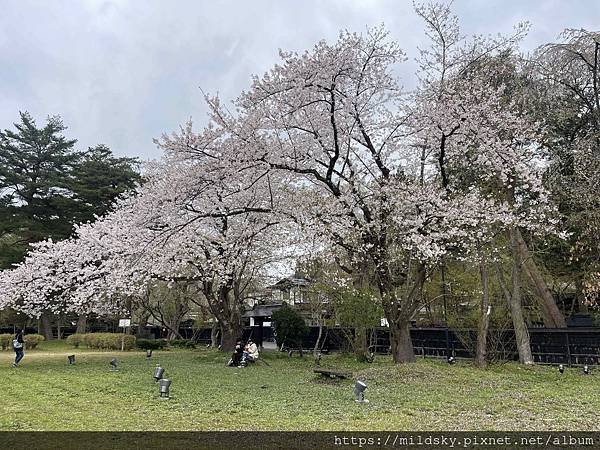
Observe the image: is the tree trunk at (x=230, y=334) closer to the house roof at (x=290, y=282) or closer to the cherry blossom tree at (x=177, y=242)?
the cherry blossom tree at (x=177, y=242)

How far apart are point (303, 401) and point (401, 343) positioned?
4632mm

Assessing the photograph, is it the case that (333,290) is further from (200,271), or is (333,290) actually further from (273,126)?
(273,126)

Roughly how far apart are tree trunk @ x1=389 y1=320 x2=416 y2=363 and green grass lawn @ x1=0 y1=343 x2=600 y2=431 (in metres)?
0.96

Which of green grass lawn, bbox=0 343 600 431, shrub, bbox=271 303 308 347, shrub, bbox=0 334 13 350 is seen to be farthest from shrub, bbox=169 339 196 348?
green grass lawn, bbox=0 343 600 431

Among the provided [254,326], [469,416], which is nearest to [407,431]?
[469,416]

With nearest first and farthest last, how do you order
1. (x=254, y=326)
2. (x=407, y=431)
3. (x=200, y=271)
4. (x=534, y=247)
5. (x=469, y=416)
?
(x=407, y=431), (x=469, y=416), (x=534, y=247), (x=200, y=271), (x=254, y=326)

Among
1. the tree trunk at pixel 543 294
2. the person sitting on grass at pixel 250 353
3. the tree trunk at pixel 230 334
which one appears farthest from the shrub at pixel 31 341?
the tree trunk at pixel 543 294

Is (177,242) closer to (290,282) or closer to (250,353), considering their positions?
(250,353)

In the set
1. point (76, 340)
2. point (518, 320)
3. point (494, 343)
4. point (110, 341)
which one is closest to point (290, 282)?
point (494, 343)

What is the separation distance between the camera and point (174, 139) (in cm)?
959

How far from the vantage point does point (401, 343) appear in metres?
11.3

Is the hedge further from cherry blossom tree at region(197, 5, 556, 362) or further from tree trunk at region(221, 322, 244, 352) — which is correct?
cherry blossom tree at region(197, 5, 556, 362)

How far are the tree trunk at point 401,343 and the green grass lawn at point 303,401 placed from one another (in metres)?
0.96

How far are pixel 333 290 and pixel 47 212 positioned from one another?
17.8 metres
